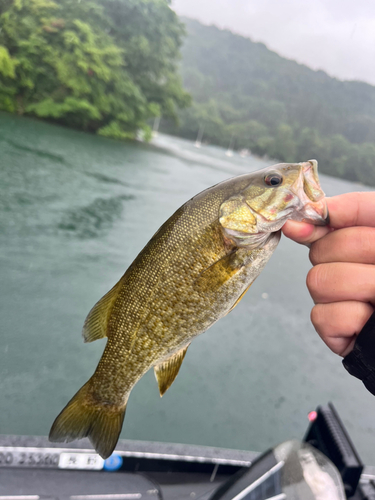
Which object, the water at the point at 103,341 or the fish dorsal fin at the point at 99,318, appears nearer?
the fish dorsal fin at the point at 99,318

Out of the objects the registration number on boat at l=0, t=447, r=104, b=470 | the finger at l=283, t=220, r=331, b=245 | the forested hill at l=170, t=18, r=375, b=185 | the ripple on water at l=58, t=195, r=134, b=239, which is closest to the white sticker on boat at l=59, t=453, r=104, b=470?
the registration number on boat at l=0, t=447, r=104, b=470

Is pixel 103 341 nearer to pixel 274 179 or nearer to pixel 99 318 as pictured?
pixel 99 318

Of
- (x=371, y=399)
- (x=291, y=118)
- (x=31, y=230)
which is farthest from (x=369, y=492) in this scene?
(x=291, y=118)

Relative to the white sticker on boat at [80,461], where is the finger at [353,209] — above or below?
above

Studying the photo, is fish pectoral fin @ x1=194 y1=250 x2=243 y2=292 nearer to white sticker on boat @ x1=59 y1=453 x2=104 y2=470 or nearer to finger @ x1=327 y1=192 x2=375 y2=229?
finger @ x1=327 y1=192 x2=375 y2=229

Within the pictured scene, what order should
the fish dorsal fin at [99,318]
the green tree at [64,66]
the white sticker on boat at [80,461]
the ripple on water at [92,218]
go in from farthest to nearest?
the green tree at [64,66] < the ripple on water at [92,218] < the white sticker on boat at [80,461] < the fish dorsal fin at [99,318]

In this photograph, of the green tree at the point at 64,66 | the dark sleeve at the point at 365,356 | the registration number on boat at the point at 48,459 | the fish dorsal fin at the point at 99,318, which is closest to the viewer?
the dark sleeve at the point at 365,356

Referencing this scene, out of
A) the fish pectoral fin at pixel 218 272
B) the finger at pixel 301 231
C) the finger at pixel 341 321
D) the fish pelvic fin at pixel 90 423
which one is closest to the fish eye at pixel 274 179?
the finger at pixel 301 231

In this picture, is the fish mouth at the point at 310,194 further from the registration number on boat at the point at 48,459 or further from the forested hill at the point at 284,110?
the forested hill at the point at 284,110

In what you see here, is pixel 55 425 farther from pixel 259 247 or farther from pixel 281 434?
pixel 281 434
